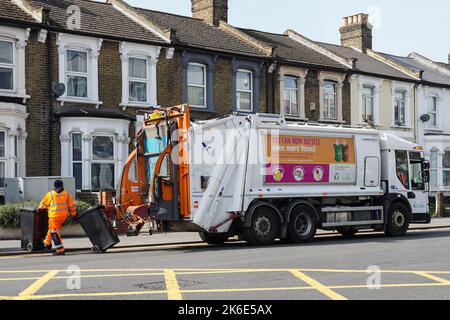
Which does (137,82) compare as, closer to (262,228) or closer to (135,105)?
(135,105)

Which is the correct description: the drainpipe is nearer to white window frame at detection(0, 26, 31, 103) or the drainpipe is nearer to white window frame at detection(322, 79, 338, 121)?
white window frame at detection(0, 26, 31, 103)

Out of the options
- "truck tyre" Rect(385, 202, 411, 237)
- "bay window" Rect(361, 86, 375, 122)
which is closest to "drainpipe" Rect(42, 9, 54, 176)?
"truck tyre" Rect(385, 202, 411, 237)

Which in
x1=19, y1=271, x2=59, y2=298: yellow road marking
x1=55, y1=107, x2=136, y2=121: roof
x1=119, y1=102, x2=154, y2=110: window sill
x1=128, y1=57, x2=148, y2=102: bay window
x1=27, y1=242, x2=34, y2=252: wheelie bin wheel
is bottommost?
x1=27, y1=242, x2=34, y2=252: wheelie bin wheel

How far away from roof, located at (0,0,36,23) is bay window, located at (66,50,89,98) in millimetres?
1675

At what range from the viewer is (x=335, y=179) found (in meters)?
17.2

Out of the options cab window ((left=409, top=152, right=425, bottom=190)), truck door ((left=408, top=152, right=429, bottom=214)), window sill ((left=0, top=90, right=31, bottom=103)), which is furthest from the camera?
window sill ((left=0, top=90, right=31, bottom=103))

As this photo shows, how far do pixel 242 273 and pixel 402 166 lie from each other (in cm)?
979

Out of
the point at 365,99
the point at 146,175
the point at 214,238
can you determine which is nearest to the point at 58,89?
the point at 146,175

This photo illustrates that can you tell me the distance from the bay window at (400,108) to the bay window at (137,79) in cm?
1361

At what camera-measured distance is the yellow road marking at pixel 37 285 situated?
8516mm

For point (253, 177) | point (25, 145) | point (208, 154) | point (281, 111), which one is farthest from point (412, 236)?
point (25, 145)

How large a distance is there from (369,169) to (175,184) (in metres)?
5.77

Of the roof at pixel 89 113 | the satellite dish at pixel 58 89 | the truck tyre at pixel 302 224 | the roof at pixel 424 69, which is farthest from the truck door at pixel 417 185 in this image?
the roof at pixel 424 69

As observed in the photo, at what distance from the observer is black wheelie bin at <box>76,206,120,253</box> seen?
14.9 m
